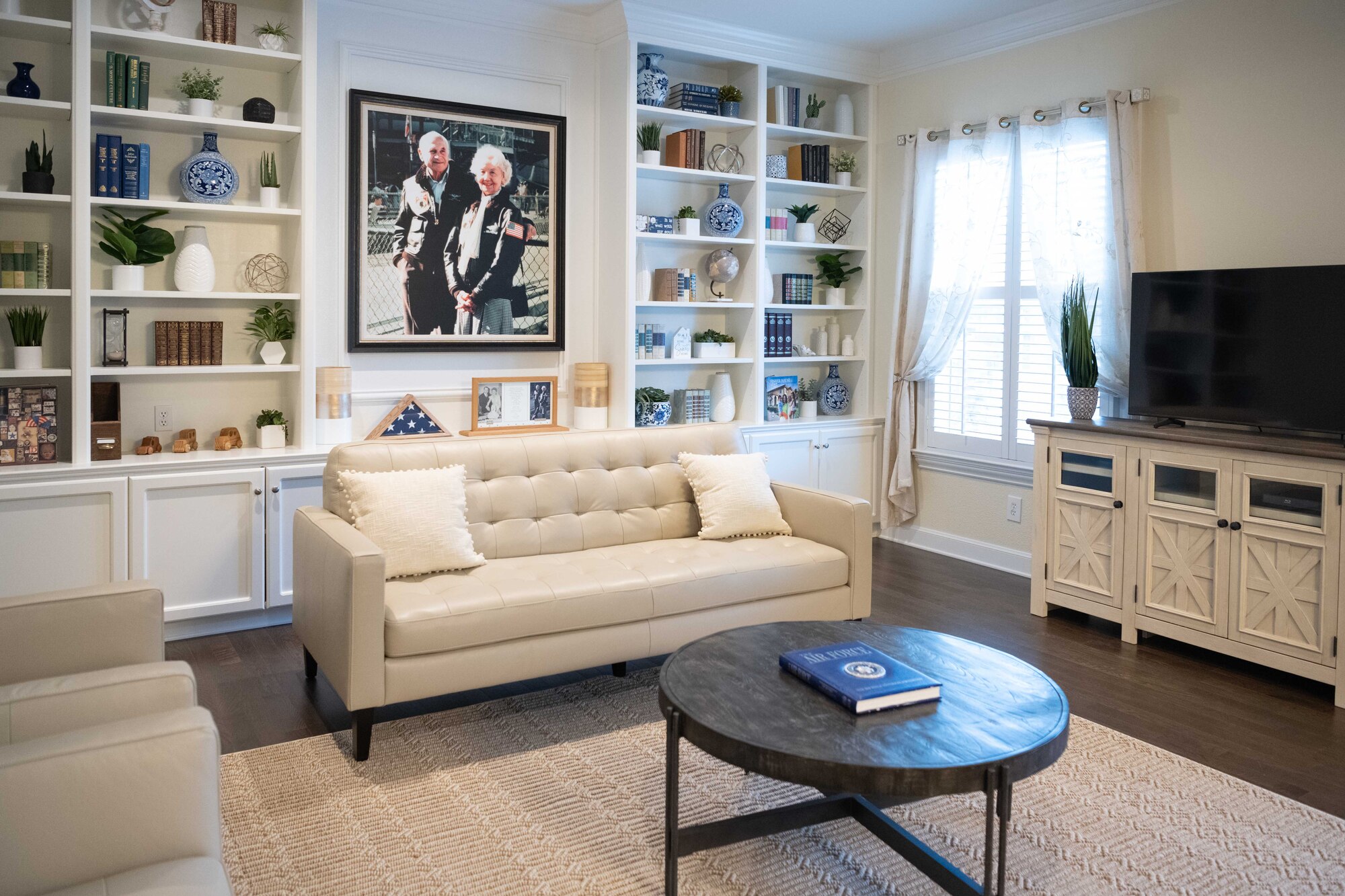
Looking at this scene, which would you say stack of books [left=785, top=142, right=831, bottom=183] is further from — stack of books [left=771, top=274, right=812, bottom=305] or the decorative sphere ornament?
the decorative sphere ornament

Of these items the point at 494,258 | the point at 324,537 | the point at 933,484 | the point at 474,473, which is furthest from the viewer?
the point at 933,484

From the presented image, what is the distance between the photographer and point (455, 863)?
7.94ft

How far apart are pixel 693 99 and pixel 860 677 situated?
12.6 feet

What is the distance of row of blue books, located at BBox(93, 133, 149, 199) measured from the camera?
3953 millimetres

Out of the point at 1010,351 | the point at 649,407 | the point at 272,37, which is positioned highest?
the point at 272,37

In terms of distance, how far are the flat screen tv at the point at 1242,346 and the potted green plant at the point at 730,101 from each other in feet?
7.67

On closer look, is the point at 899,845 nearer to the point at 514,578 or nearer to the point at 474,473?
the point at 514,578

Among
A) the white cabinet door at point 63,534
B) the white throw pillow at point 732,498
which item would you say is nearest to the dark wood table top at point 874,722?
the white throw pillow at point 732,498

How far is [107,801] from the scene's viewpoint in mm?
1550

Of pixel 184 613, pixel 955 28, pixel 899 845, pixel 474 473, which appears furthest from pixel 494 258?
pixel 899 845

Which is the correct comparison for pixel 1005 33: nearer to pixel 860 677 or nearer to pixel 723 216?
pixel 723 216

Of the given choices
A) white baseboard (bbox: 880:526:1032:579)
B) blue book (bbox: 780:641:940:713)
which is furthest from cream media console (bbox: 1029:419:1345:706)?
blue book (bbox: 780:641:940:713)

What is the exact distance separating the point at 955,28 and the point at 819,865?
14.8 feet

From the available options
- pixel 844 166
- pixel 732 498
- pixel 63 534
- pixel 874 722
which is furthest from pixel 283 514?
pixel 844 166
